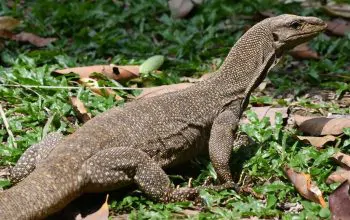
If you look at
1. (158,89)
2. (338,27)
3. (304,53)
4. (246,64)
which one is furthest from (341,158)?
(338,27)

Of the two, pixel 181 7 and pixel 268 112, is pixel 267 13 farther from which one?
pixel 268 112

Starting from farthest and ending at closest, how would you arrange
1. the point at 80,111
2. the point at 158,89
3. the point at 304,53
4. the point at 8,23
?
the point at 8,23, the point at 304,53, the point at 158,89, the point at 80,111

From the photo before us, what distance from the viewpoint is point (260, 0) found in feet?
35.8

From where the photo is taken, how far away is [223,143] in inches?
260

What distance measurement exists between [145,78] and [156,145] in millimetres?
2246

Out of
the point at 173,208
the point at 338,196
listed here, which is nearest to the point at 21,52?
the point at 173,208

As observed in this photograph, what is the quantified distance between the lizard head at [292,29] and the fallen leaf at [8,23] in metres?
3.99

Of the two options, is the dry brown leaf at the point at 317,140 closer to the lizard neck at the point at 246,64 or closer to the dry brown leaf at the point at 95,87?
the lizard neck at the point at 246,64

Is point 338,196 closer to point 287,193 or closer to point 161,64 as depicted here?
point 287,193

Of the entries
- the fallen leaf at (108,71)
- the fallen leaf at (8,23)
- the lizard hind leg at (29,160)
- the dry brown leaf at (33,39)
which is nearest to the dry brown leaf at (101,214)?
the lizard hind leg at (29,160)

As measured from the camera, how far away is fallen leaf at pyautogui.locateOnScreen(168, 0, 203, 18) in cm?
1076

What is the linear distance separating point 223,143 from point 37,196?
1.90m

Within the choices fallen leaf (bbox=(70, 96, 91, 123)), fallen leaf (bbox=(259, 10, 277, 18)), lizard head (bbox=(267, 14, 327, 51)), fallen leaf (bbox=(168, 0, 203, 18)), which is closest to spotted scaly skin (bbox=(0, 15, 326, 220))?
lizard head (bbox=(267, 14, 327, 51))

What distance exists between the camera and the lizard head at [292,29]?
7168 mm
